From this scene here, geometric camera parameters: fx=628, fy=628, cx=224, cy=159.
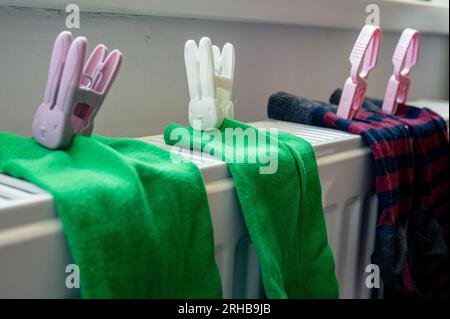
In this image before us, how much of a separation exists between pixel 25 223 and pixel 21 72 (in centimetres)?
30

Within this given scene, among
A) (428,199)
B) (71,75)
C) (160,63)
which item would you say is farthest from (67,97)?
(428,199)

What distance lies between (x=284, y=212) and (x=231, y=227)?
2.4 inches

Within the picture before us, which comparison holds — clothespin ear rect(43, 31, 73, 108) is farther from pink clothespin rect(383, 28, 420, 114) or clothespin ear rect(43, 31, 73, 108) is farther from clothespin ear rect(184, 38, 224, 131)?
pink clothespin rect(383, 28, 420, 114)

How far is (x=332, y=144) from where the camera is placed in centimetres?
74

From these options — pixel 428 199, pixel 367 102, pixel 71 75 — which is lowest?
pixel 428 199

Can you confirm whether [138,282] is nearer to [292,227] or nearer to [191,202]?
[191,202]

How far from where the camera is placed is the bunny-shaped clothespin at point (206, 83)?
69cm

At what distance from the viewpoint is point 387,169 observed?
784 mm

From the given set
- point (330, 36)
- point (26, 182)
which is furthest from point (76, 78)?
point (330, 36)

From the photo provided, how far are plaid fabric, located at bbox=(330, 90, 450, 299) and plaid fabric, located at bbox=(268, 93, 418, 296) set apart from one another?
3 centimetres
